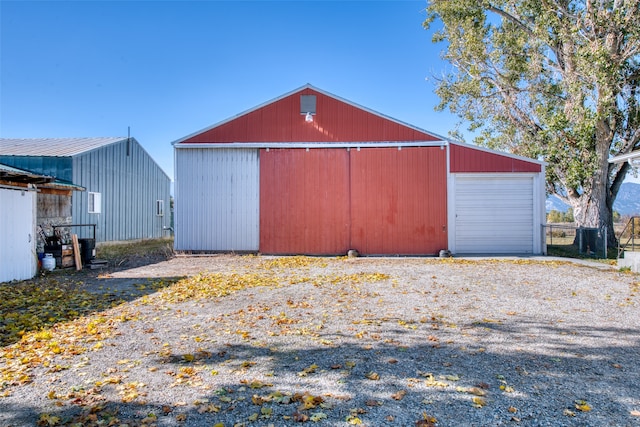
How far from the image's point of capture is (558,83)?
53.1ft

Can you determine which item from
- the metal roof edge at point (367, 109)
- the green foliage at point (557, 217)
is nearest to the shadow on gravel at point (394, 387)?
the metal roof edge at point (367, 109)

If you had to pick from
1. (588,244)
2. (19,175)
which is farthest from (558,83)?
(19,175)

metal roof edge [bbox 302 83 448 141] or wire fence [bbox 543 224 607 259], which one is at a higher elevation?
metal roof edge [bbox 302 83 448 141]

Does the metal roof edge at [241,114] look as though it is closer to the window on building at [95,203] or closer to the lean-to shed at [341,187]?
the lean-to shed at [341,187]

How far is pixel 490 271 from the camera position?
9.62 meters

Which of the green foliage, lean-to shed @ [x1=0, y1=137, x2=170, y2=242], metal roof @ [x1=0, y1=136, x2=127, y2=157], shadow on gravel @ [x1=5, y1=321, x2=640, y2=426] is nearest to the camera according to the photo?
shadow on gravel @ [x1=5, y1=321, x2=640, y2=426]

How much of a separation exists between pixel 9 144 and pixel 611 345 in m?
22.1

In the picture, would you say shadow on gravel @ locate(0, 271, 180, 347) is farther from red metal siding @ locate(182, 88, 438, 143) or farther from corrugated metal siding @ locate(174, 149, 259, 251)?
red metal siding @ locate(182, 88, 438, 143)

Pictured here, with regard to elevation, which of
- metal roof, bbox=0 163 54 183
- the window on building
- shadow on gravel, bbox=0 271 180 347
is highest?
metal roof, bbox=0 163 54 183

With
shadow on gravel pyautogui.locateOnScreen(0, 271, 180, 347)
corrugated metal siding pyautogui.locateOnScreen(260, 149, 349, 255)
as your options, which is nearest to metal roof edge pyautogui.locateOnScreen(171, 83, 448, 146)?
corrugated metal siding pyautogui.locateOnScreen(260, 149, 349, 255)

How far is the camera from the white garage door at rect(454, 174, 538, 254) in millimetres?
13156

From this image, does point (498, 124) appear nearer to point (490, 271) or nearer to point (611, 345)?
point (490, 271)

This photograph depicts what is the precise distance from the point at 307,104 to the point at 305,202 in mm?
3321

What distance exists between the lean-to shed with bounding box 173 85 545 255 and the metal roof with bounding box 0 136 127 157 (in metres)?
5.95
